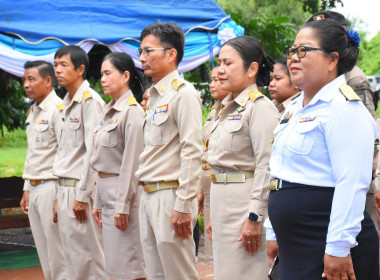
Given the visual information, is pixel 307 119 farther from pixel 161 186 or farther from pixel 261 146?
pixel 161 186

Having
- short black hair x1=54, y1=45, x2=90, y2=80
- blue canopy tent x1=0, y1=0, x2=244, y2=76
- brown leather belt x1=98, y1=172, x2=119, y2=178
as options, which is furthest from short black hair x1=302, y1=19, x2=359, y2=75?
blue canopy tent x1=0, y1=0, x2=244, y2=76

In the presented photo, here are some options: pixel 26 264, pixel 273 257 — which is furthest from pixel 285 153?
pixel 26 264

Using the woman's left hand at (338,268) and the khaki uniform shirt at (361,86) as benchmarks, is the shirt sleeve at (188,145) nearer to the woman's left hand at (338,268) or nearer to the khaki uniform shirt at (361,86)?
the khaki uniform shirt at (361,86)

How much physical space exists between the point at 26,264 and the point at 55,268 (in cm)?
235

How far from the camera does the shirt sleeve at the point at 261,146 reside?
369 centimetres

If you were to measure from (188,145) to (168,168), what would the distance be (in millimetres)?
216

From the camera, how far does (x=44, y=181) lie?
575 cm

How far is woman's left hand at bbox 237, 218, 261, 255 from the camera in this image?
3686mm

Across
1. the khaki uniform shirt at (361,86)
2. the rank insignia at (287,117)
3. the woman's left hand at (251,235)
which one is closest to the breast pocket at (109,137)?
the woman's left hand at (251,235)

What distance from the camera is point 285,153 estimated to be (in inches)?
110

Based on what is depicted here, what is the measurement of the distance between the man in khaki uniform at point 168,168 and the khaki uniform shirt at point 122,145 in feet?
1.20

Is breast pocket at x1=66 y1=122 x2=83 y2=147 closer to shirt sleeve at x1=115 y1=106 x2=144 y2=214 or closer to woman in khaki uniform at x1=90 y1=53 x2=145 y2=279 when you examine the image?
woman in khaki uniform at x1=90 y1=53 x2=145 y2=279

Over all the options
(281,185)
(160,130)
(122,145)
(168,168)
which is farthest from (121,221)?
(281,185)

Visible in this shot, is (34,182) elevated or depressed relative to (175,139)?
depressed
